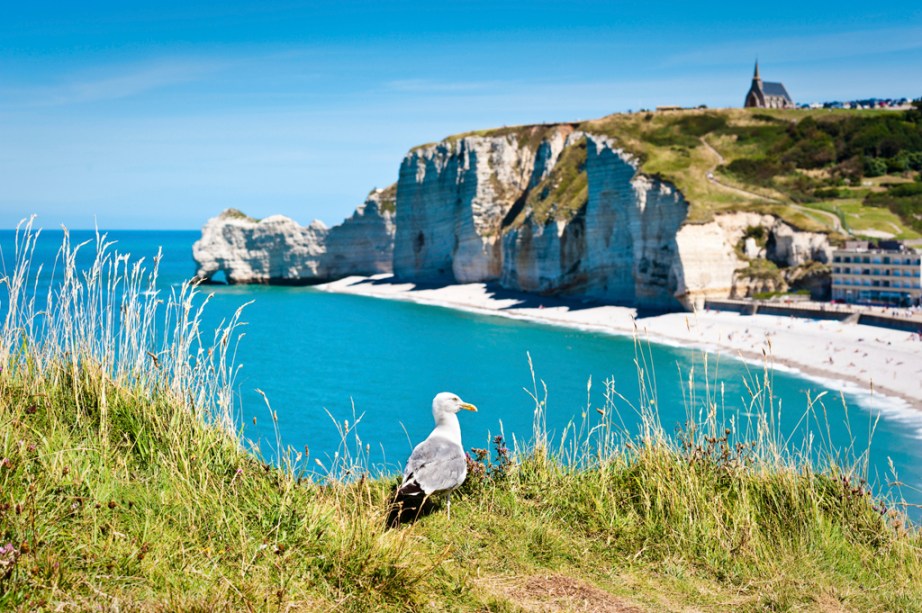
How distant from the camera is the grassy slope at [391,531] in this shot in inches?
186

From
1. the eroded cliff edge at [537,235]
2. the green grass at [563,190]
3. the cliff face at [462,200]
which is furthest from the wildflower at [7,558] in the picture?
the cliff face at [462,200]

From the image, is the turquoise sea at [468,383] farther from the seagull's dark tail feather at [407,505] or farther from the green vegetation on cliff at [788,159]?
the green vegetation on cliff at [788,159]

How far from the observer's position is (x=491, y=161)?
83188 millimetres

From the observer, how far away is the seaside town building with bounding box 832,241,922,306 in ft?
159

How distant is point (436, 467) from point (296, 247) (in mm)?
94731

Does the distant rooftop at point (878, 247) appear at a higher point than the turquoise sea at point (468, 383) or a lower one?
higher

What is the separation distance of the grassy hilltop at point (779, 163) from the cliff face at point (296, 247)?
67.4 feet

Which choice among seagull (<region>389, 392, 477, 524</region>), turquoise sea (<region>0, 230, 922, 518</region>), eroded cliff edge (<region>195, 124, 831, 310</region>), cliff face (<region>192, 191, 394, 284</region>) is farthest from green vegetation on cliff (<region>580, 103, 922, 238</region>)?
seagull (<region>389, 392, 477, 524</region>)

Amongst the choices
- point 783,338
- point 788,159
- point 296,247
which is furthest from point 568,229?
point 296,247

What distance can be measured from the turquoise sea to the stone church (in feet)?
217

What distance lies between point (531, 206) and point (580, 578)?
68.5 metres

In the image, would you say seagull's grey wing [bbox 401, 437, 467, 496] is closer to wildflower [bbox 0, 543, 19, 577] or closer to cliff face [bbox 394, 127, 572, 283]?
wildflower [bbox 0, 543, 19, 577]

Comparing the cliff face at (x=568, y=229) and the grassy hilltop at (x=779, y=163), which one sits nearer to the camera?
the cliff face at (x=568, y=229)

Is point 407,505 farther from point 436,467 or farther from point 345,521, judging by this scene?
point 345,521
